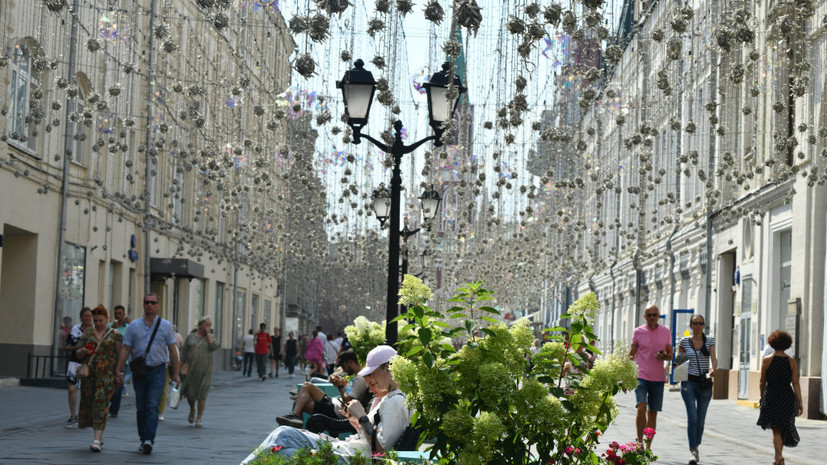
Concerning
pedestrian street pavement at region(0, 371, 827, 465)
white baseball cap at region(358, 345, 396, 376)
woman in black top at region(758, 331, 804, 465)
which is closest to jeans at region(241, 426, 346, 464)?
white baseball cap at region(358, 345, 396, 376)

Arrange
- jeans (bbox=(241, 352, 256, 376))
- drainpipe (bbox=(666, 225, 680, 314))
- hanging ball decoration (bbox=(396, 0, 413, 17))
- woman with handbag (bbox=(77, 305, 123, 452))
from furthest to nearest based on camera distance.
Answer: jeans (bbox=(241, 352, 256, 376)) → drainpipe (bbox=(666, 225, 680, 314)) → woman with handbag (bbox=(77, 305, 123, 452)) → hanging ball decoration (bbox=(396, 0, 413, 17))

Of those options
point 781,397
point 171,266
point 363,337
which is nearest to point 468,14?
point 781,397

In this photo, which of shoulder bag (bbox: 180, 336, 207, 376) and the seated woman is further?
shoulder bag (bbox: 180, 336, 207, 376)

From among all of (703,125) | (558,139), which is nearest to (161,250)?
(703,125)

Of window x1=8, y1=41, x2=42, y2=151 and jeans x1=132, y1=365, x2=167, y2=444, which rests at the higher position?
window x1=8, y1=41, x2=42, y2=151

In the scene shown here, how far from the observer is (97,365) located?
15.0m

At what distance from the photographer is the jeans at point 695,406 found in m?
14.4

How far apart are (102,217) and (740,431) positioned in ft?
62.2

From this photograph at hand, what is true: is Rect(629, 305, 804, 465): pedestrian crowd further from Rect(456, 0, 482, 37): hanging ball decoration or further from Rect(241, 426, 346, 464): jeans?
Rect(456, 0, 482, 37): hanging ball decoration

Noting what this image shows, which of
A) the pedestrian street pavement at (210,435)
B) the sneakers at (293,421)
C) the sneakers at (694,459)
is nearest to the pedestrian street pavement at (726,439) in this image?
the pedestrian street pavement at (210,435)

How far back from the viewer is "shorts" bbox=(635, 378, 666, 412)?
14.9 meters

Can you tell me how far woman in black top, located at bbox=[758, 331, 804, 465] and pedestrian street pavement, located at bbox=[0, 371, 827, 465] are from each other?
4.30 feet

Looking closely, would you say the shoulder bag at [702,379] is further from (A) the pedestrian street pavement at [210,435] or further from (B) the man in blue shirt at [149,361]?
(B) the man in blue shirt at [149,361]

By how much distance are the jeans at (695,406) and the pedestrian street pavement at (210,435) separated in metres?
0.42
